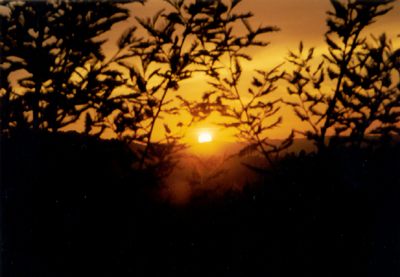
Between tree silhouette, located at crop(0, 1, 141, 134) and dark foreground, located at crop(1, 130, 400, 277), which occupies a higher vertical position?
tree silhouette, located at crop(0, 1, 141, 134)

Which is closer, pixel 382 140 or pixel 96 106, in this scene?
pixel 96 106

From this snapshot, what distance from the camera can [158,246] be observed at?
Answer: 18.0 feet

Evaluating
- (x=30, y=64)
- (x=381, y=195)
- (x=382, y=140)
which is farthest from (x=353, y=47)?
(x=30, y=64)

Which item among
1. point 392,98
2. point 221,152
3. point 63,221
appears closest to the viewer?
point 63,221

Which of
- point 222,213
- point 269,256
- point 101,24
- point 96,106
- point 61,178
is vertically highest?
point 101,24

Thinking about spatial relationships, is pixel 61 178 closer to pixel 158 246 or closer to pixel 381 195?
pixel 158 246

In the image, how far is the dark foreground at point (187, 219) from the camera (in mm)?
4852

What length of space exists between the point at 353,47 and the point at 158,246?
131 inches

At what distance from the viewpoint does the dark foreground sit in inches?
191

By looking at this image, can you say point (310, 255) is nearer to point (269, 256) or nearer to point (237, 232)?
point (269, 256)

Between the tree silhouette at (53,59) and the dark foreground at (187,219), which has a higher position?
the tree silhouette at (53,59)

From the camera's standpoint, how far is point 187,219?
236 inches

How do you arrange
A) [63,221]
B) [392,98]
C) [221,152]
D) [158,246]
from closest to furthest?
1. [63,221]
2. [158,246]
3. [221,152]
4. [392,98]

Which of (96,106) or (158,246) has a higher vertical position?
(96,106)
